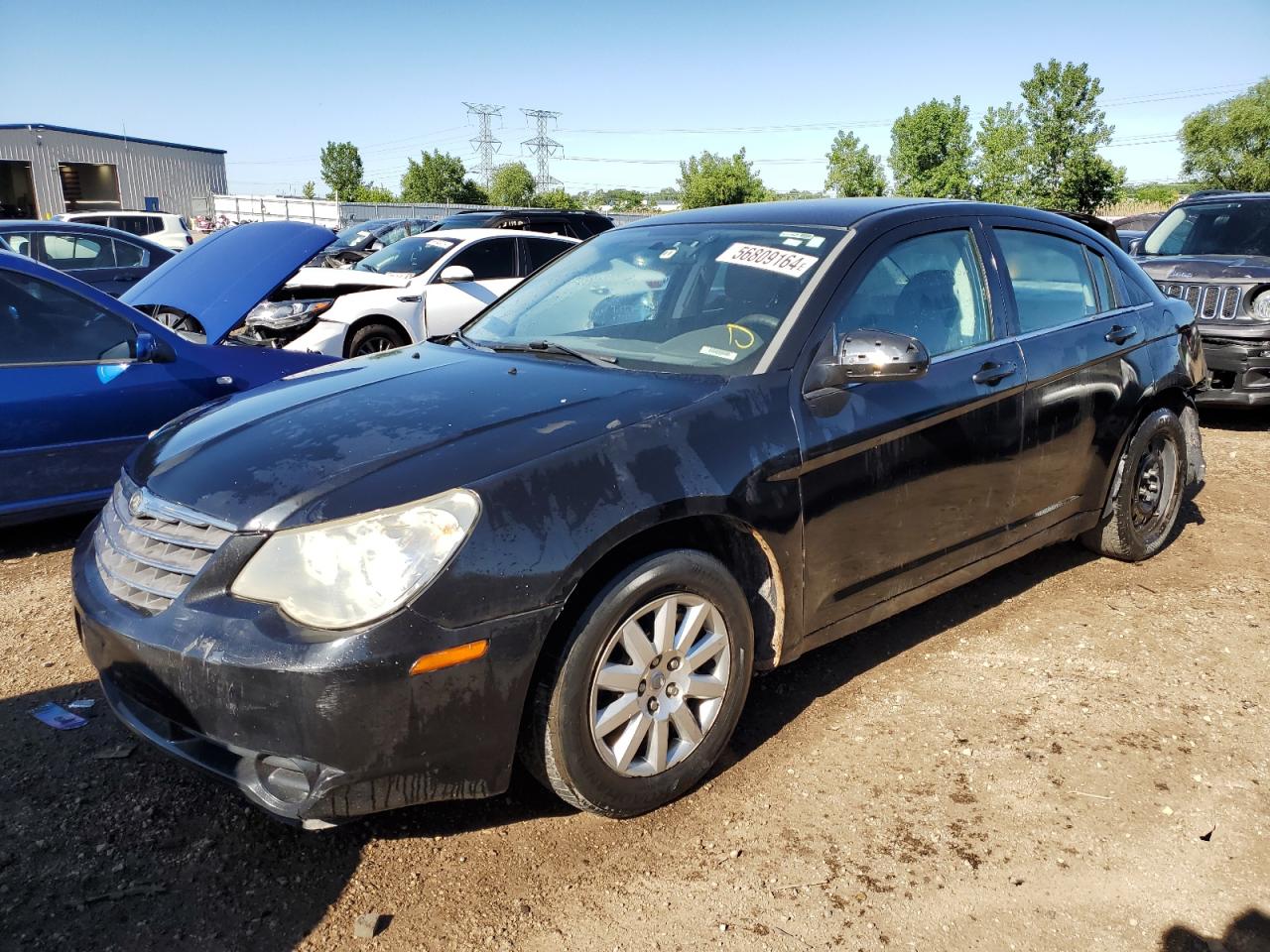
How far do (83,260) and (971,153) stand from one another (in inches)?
2221

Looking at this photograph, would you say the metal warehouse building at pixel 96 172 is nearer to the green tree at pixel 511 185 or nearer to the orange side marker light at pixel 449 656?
the green tree at pixel 511 185

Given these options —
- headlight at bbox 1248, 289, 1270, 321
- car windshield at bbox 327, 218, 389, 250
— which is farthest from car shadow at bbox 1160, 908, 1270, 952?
car windshield at bbox 327, 218, 389, 250

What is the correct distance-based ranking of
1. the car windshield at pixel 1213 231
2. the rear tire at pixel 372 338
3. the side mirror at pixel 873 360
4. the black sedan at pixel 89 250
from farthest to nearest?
1. the black sedan at pixel 89 250
2. the rear tire at pixel 372 338
3. the car windshield at pixel 1213 231
4. the side mirror at pixel 873 360

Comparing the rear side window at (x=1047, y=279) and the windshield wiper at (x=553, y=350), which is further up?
the rear side window at (x=1047, y=279)

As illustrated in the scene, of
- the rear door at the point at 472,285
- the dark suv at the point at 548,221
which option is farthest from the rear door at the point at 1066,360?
the dark suv at the point at 548,221

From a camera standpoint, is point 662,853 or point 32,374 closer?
point 662,853

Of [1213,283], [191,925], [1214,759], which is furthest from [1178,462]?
[191,925]

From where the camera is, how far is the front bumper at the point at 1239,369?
763 cm

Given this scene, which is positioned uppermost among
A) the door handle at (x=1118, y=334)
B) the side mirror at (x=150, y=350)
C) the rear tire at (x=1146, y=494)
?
the door handle at (x=1118, y=334)

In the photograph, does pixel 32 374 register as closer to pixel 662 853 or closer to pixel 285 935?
pixel 285 935

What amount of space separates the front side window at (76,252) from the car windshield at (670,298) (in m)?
9.23

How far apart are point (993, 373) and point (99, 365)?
4.31m

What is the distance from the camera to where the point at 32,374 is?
4.78m

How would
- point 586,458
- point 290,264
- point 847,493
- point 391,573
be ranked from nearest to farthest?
1. point 391,573
2. point 586,458
3. point 847,493
4. point 290,264
